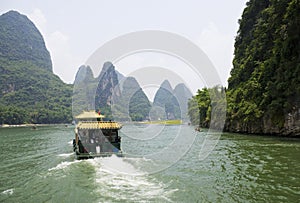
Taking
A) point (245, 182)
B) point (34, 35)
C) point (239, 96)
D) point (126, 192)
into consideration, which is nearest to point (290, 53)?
point (239, 96)

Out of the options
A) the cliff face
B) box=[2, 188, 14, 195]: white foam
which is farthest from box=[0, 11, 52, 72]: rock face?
box=[2, 188, 14, 195]: white foam

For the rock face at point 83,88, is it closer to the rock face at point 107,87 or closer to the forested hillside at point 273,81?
the rock face at point 107,87

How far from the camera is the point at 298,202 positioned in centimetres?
759

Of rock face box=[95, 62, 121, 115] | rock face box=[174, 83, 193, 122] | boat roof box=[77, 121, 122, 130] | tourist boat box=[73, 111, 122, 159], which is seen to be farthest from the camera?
rock face box=[95, 62, 121, 115]

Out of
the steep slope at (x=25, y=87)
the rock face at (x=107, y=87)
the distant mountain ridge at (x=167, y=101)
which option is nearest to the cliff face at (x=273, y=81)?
the distant mountain ridge at (x=167, y=101)

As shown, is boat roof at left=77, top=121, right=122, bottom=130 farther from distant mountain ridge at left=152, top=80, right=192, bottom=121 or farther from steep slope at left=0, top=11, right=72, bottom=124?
steep slope at left=0, top=11, right=72, bottom=124

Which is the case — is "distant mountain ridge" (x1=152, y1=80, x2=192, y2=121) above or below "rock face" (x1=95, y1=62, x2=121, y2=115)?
below

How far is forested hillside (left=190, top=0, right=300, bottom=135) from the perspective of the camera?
2406cm

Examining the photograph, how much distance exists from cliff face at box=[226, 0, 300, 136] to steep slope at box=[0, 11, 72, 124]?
262 ft

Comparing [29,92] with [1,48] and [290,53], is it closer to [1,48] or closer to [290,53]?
[1,48]

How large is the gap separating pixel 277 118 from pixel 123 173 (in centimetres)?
2102

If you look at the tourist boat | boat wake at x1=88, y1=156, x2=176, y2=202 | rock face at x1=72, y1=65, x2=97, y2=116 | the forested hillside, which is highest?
rock face at x1=72, y1=65, x2=97, y2=116

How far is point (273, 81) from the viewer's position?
28.0 meters

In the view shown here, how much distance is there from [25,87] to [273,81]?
118 metres
